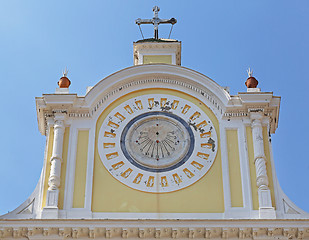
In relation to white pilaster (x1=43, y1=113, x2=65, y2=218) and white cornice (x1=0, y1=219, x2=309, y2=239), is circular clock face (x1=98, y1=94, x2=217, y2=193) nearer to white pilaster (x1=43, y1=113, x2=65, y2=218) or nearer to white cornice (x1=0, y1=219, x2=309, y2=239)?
white pilaster (x1=43, y1=113, x2=65, y2=218)

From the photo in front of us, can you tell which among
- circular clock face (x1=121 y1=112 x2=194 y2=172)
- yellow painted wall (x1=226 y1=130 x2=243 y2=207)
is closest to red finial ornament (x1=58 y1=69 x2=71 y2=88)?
circular clock face (x1=121 y1=112 x2=194 y2=172)

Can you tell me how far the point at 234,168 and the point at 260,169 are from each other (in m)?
0.59

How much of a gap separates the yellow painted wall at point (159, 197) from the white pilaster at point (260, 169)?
83 cm

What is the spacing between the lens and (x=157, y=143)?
18109 millimetres

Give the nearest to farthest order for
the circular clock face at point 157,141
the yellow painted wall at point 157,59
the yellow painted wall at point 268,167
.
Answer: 1. the yellow painted wall at point 268,167
2. the circular clock face at point 157,141
3. the yellow painted wall at point 157,59

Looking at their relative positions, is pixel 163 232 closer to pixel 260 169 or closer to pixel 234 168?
pixel 234 168

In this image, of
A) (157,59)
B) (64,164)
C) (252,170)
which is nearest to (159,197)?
(252,170)

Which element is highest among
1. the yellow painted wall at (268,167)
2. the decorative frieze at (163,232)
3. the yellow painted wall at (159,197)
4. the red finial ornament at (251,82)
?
the red finial ornament at (251,82)

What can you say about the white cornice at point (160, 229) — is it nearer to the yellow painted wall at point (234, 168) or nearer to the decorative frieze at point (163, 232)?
the decorative frieze at point (163, 232)

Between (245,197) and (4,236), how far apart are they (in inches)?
202

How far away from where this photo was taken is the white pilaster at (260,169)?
16.6m

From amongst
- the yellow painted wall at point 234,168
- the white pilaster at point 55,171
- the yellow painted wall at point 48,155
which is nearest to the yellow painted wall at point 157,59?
the yellow painted wall at point 234,168

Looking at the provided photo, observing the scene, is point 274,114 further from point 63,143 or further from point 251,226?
point 63,143

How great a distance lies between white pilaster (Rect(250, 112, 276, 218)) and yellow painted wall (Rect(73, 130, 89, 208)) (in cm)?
379
